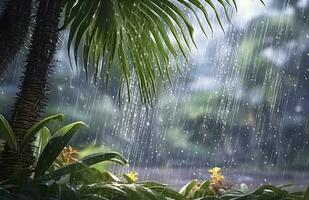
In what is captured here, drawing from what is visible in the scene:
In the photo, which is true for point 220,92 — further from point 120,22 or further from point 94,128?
point 120,22

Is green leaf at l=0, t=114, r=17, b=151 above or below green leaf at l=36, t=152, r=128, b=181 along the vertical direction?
above

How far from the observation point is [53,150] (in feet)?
9.91

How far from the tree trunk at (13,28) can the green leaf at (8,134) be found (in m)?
0.57

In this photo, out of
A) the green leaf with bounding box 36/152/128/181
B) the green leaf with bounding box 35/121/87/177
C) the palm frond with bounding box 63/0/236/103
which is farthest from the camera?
the palm frond with bounding box 63/0/236/103

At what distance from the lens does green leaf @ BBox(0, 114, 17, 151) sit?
9.85 feet

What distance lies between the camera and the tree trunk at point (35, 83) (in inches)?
121

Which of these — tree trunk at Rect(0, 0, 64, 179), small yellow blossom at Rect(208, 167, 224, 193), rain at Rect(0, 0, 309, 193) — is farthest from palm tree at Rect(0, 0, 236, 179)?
rain at Rect(0, 0, 309, 193)

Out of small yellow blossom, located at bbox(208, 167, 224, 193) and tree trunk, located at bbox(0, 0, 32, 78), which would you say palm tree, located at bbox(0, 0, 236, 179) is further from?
small yellow blossom, located at bbox(208, 167, 224, 193)

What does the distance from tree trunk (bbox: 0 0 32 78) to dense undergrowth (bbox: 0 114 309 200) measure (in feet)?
→ 2.00

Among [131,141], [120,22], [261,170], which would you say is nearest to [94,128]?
[131,141]

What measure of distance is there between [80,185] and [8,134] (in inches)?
21.5

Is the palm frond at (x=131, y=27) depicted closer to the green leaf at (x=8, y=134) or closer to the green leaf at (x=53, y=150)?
the green leaf at (x=53, y=150)

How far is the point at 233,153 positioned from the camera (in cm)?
1417

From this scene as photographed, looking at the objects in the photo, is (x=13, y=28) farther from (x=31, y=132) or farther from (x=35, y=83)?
(x=31, y=132)
